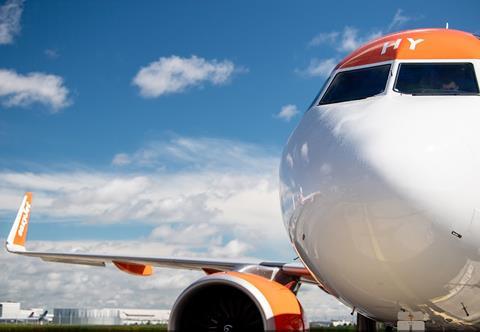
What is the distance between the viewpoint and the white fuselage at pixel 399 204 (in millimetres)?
5871

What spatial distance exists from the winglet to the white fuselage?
14.1 meters

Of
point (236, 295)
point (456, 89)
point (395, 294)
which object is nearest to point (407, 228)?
point (395, 294)

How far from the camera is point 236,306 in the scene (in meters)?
8.80

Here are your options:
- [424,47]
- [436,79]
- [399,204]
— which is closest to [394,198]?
[399,204]

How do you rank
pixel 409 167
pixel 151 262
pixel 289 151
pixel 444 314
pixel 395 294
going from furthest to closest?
pixel 151 262
pixel 289 151
pixel 444 314
pixel 395 294
pixel 409 167

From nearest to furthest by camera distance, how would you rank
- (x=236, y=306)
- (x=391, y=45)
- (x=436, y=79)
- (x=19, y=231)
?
(x=436, y=79), (x=391, y=45), (x=236, y=306), (x=19, y=231)

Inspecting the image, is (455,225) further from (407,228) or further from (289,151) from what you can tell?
(289,151)

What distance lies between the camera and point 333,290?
7.32 meters

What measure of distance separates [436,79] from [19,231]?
50.4 ft

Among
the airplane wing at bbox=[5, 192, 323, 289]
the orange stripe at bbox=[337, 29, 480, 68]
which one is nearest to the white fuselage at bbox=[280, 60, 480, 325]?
the orange stripe at bbox=[337, 29, 480, 68]

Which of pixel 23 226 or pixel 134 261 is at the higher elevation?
pixel 23 226

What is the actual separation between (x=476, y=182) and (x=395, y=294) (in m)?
1.35

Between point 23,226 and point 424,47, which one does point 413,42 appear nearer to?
point 424,47

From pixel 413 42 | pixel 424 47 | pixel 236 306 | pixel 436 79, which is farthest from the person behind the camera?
pixel 236 306
